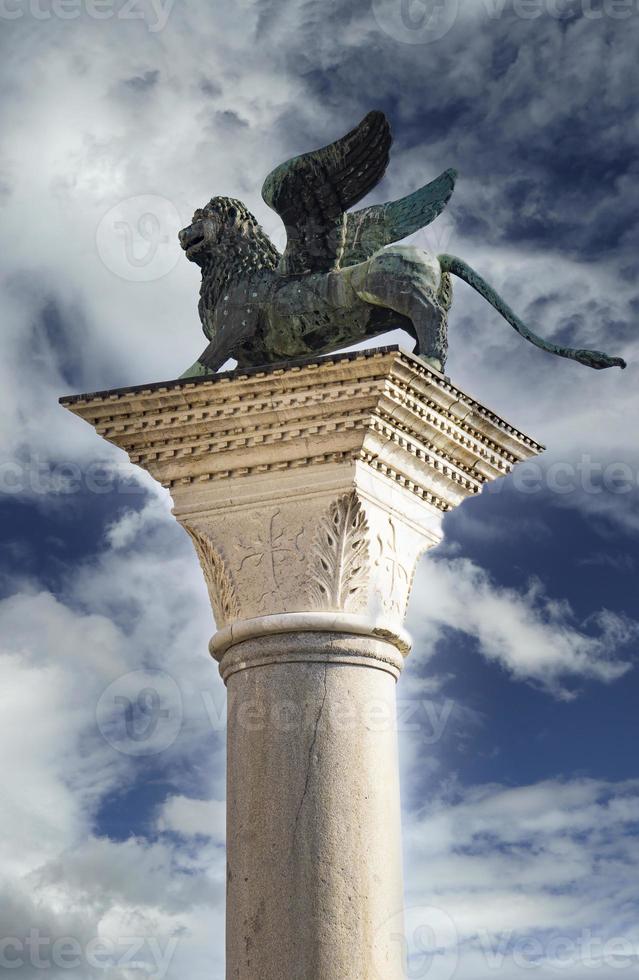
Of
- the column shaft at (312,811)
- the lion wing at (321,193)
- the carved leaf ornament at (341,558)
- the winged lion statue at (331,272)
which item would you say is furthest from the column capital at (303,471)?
the lion wing at (321,193)

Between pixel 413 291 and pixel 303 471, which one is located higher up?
pixel 413 291

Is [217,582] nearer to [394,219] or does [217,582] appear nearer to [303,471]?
[303,471]

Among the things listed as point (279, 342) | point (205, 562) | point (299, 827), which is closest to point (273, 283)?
point (279, 342)

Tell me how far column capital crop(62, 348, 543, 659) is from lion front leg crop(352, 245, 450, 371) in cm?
43

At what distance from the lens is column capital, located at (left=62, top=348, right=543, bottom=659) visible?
8.43 metres

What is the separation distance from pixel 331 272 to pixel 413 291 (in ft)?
1.96

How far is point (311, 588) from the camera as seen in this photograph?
842 cm

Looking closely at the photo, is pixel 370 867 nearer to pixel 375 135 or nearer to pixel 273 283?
pixel 273 283

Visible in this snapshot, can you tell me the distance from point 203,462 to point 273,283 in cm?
135

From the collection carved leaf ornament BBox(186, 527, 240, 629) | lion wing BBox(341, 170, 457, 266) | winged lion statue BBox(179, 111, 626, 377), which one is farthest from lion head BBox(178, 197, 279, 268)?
carved leaf ornament BBox(186, 527, 240, 629)

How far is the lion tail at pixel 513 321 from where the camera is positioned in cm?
916

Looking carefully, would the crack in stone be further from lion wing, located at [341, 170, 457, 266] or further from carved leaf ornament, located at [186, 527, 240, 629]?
lion wing, located at [341, 170, 457, 266]

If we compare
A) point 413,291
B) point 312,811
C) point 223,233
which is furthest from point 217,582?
A: point 223,233

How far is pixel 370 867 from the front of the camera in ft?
26.2
